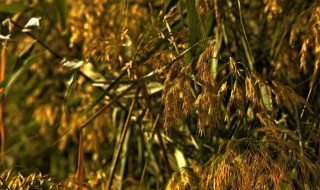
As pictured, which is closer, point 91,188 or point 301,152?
point 301,152

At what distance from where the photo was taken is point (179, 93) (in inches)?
48.8

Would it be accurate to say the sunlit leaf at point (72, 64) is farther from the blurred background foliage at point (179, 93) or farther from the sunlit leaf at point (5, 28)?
the sunlit leaf at point (5, 28)

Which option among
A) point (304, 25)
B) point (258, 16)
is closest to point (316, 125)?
point (304, 25)

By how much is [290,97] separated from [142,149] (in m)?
0.80

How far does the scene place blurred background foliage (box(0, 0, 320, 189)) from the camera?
1233 millimetres

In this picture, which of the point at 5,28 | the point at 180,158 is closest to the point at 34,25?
the point at 5,28

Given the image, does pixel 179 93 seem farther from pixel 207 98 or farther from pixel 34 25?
pixel 34 25

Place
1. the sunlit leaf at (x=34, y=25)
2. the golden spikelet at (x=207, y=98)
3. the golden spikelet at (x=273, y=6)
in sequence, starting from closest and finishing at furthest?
the golden spikelet at (x=207, y=98), the sunlit leaf at (x=34, y=25), the golden spikelet at (x=273, y=6)

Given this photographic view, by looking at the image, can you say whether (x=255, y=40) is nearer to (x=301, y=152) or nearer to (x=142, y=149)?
(x=142, y=149)

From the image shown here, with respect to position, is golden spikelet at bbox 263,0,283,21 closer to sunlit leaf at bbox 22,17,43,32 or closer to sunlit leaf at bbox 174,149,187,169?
sunlit leaf at bbox 174,149,187,169

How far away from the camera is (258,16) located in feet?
6.56

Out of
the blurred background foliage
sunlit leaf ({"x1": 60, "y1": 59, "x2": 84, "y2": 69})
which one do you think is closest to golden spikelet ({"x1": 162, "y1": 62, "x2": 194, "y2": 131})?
the blurred background foliage

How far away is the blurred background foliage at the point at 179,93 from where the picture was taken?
1.23 meters

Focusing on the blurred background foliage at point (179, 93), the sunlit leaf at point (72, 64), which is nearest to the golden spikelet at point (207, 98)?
the blurred background foliage at point (179, 93)
